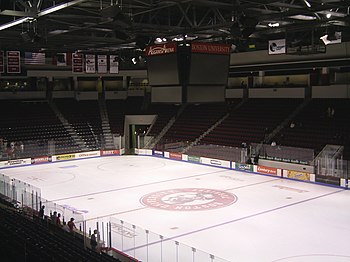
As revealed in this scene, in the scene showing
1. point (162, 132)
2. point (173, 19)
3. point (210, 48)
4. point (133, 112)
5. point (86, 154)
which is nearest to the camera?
point (210, 48)

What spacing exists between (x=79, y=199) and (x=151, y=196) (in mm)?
2792

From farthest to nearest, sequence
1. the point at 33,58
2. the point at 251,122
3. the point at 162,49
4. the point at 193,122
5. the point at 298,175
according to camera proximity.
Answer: the point at 193,122 → the point at 251,122 → the point at 33,58 → the point at 298,175 → the point at 162,49

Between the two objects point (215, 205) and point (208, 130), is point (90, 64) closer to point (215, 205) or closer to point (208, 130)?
point (215, 205)

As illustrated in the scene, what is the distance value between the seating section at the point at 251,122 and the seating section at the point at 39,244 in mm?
16669

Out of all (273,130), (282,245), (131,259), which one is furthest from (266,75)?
(131,259)

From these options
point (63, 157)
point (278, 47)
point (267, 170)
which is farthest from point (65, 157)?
point (278, 47)

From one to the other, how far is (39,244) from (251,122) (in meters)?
20.4

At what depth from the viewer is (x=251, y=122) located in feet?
93.2

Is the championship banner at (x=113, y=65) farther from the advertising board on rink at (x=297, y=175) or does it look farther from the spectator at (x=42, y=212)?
the spectator at (x=42, y=212)

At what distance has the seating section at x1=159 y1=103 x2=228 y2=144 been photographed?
30.0 meters

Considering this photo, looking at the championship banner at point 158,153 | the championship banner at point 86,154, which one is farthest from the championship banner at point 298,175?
the championship banner at point 86,154

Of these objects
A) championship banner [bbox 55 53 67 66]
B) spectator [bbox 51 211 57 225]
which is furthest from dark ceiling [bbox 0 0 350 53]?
spectator [bbox 51 211 57 225]

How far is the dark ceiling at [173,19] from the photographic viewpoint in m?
14.3

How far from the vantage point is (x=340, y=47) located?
24.7m
